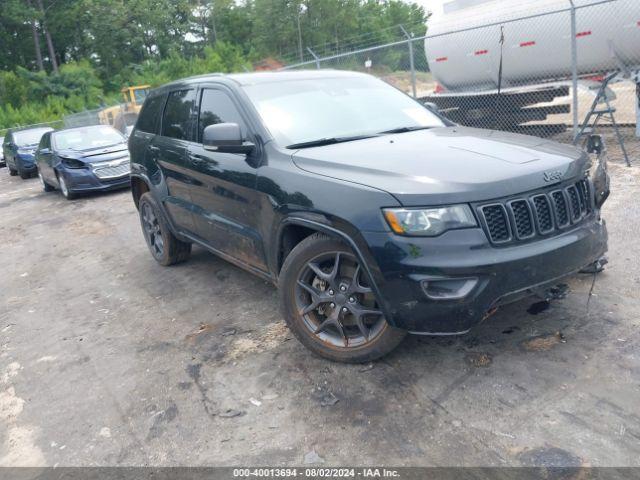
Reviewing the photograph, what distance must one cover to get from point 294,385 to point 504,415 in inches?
47.3

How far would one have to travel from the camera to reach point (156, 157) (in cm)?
550

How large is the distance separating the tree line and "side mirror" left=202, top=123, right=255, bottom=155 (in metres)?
45.9

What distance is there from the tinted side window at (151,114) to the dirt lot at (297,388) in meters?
1.72

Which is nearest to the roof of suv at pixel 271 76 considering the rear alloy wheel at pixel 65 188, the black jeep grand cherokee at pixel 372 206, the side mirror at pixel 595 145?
the black jeep grand cherokee at pixel 372 206

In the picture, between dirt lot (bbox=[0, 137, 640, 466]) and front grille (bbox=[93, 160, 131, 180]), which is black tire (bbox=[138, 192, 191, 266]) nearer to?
dirt lot (bbox=[0, 137, 640, 466])

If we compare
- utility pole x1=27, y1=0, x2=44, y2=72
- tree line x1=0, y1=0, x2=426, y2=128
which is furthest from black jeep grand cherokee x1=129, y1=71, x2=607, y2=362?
utility pole x1=27, y1=0, x2=44, y2=72

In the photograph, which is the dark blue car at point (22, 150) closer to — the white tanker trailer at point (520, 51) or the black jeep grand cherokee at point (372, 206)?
the white tanker trailer at point (520, 51)

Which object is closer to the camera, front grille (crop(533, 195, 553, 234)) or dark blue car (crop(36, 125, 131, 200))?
front grille (crop(533, 195, 553, 234))

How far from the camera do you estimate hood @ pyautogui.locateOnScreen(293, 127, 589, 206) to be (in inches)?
119

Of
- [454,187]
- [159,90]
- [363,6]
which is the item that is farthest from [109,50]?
[454,187]

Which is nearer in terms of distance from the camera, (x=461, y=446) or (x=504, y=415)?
(x=461, y=446)

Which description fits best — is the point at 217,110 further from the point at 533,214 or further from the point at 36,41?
the point at 36,41

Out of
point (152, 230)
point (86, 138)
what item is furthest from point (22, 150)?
point (152, 230)

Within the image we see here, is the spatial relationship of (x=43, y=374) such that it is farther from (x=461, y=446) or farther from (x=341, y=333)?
(x=461, y=446)
